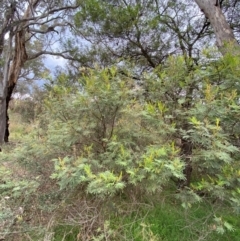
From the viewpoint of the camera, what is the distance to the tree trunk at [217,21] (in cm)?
425

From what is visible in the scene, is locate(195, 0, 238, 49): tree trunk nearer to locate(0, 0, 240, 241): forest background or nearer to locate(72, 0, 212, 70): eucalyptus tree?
locate(72, 0, 212, 70): eucalyptus tree

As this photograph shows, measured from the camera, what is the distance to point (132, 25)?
5.31 meters

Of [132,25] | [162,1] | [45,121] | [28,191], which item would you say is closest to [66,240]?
[28,191]

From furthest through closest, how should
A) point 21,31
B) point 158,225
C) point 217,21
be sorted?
point 21,31 < point 217,21 < point 158,225

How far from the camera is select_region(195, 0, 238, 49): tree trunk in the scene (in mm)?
4246

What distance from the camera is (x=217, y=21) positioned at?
4422 mm

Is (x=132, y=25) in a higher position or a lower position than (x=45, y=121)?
higher

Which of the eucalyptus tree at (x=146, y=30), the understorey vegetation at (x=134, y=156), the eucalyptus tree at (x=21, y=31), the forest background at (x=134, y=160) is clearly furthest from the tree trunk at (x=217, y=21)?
the eucalyptus tree at (x=21, y=31)

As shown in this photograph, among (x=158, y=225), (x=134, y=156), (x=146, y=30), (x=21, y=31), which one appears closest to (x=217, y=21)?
(x=146, y=30)

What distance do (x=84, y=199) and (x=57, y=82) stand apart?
5.08 feet

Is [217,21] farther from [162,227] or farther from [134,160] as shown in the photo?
[162,227]

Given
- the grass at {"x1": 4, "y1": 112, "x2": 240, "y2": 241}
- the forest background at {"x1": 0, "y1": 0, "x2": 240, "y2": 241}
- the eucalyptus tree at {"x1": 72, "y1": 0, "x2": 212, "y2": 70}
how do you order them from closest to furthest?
the forest background at {"x1": 0, "y1": 0, "x2": 240, "y2": 241}
the grass at {"x1": 4, "y1": 112, "x2": 240, "y2": 241}
the eucalyptus tree at {"x1": 72, "y1": 0, "x2": 212, "y2": 70}

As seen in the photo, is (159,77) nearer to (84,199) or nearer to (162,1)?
(84,199)

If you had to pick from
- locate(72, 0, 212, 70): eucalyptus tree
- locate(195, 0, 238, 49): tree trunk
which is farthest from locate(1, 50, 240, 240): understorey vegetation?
locate(72, 0, 212, 70): eucalyptus tree
